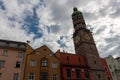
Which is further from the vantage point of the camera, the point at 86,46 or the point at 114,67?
the point at 114,67

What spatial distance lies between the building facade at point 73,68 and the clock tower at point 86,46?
2355 millimetres

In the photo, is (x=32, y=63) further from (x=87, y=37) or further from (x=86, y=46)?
(x=87, y=37)

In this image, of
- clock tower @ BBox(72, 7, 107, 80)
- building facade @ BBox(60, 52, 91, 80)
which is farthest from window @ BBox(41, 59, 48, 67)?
clock tower @ BBox(72, 7, 107, 80)

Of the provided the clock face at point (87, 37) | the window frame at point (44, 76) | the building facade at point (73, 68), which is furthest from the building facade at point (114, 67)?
the window frame at point (44, 76)

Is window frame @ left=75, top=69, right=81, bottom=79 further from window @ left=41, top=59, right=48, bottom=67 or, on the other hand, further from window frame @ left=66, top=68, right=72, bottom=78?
window @ left=41, top=59, right=48, bottom=67

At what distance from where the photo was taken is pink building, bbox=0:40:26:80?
95.5ft

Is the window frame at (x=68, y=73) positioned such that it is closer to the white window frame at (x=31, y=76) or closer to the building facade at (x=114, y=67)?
the white window frame at (x=31, y=76)

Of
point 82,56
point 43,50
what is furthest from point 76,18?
point 43,50

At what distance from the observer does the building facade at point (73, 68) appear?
3489cm

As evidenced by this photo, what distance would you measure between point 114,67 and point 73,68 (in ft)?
79.4

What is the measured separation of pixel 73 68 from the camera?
121 feet

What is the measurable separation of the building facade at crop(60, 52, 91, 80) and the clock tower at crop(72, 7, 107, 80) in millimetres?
2355

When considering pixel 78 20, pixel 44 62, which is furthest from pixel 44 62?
pixel 78 20

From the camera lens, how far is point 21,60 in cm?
3225
